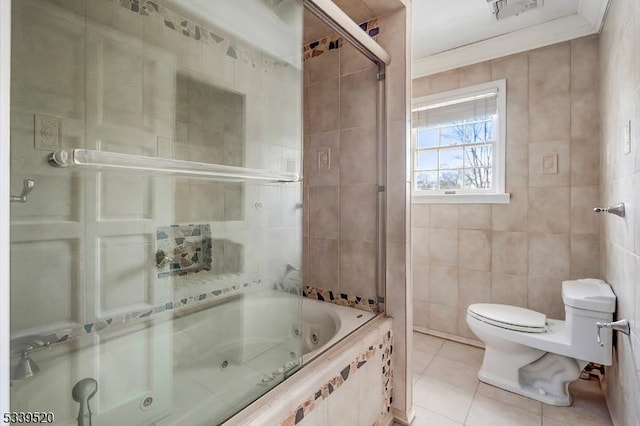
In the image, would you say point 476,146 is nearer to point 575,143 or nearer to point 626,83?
point 575,143

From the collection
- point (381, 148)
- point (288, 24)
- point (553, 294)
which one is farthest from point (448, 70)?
point (553, 294)

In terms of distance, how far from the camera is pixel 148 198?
4.57 feet

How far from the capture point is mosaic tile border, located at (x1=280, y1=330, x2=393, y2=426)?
3.44 ft

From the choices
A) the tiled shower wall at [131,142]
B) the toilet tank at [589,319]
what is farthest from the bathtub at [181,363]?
the toilet tank at [589,319]

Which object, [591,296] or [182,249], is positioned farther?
[591,296]

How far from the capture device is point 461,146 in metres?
2.67

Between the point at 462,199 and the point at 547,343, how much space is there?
45.9 inches

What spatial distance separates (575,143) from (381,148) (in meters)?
1.46

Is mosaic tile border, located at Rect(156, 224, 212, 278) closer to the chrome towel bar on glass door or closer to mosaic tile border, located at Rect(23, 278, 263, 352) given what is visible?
mosaic tile border, located at Rect(23, 278, 263, 352)

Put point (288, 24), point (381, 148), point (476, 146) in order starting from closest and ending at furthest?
1. point (288, 24)
2. point (381, 148)
3. point (476, 146)

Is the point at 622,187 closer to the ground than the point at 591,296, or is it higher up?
higher up

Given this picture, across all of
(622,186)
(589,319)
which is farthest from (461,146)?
(589,319)

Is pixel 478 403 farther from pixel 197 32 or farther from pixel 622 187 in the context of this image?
pixel 197 32
